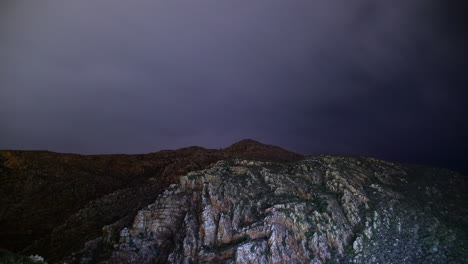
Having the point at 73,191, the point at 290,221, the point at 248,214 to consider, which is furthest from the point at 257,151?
the point at 73,191

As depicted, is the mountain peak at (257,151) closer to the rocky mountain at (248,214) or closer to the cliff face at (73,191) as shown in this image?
the cliff face at (73,191)

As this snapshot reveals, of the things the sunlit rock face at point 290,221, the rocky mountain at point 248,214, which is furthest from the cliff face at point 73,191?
the sunlit rock face at point 290,221

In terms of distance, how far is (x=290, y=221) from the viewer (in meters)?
22.3

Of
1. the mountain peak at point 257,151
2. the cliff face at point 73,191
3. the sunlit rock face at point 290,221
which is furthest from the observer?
the mountain peak at point 257,151

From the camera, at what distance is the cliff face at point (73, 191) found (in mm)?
24984

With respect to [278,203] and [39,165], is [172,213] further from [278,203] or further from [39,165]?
[39,165]

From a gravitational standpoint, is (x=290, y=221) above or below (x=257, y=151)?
below

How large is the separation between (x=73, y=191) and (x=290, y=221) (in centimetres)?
2204

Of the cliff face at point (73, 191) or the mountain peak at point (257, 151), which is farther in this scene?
the mountain peak at point (257, 151)

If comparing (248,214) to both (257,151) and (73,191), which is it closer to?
(257,151)

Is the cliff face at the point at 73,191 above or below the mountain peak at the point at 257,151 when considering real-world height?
below

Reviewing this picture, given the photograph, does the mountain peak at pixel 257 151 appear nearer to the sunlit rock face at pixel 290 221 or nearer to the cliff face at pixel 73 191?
the cliff face at pixel 73 191

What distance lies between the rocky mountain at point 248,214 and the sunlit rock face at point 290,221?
8 cm

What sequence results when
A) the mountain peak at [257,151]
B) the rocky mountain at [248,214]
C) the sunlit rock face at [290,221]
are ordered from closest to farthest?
the sunlit rock face at [290,221] → the rocky mountain at [248,214] → the mountain peak at [257,151]
